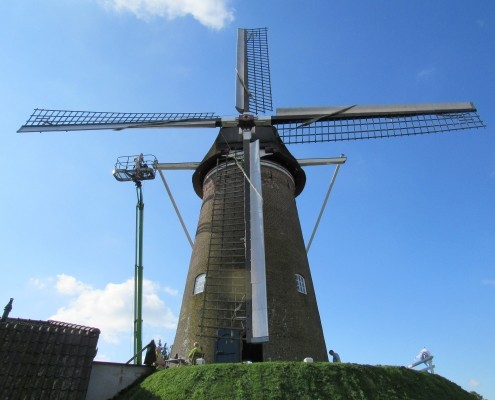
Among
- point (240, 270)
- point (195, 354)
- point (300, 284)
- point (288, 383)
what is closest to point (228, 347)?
point (195, 354)

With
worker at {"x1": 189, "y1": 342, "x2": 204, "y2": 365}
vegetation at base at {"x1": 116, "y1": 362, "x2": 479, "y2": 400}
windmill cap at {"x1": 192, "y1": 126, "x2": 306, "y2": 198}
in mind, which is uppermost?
windmill cap at {"x1": 192, "y1": 126, "x2": 306, "y2": 198}

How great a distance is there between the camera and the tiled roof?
8.11 metres

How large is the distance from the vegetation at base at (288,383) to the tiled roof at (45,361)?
1.47 m

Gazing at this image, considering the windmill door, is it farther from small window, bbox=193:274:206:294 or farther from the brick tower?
small window, bbox=193:274:206:294

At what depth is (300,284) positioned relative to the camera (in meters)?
13.5

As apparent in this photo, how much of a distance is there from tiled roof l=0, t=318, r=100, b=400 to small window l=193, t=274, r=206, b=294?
13.4 ft

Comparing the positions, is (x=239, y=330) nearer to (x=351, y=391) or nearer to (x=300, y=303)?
(x=300, y=303)

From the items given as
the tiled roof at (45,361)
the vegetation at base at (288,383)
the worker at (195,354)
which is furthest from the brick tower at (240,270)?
the tiled roof at (45,361)

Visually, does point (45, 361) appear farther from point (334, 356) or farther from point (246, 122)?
point (246, 122)

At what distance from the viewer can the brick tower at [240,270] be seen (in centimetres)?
1205

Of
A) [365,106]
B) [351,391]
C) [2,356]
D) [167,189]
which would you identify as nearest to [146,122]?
[167,189]

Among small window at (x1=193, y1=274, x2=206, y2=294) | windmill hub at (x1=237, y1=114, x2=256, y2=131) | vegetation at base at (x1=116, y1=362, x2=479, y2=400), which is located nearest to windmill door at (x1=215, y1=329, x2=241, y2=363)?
small window at (x1=193, y1=274, x2=206, y2=294)

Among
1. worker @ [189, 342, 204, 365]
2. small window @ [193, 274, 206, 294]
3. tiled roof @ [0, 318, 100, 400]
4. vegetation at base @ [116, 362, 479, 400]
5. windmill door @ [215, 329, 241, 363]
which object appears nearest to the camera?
tiled roof @ [0, 318, 100, 400]

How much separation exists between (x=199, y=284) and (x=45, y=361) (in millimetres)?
5469
